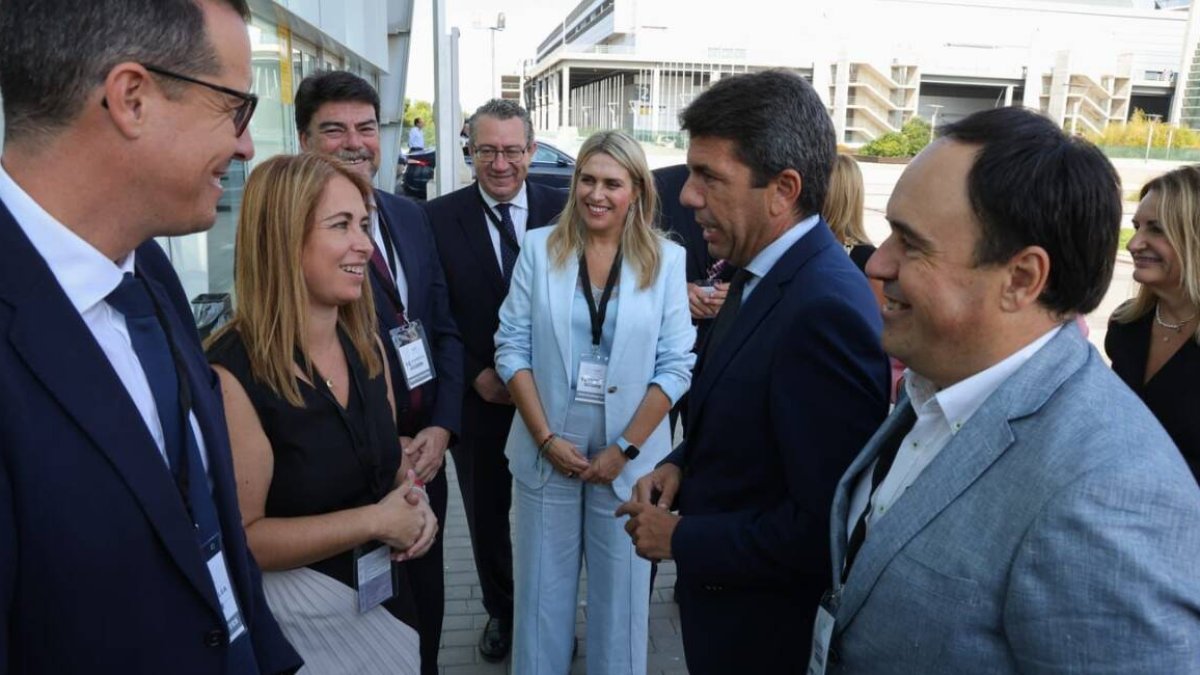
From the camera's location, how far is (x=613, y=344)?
114 inches

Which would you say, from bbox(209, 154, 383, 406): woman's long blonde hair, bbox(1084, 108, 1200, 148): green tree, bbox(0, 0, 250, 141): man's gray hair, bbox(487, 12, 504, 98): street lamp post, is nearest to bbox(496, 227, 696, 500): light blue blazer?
bbox(209, 154, 383, 406): woman's long blonde hair

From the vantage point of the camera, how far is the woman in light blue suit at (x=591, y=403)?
2.93 m

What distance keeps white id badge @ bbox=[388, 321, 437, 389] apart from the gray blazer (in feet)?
5.69

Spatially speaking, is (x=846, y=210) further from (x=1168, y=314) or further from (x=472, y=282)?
(x=472, y=282)

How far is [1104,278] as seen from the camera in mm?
1211

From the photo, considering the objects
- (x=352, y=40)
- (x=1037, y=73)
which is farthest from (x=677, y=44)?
(x=352, y=40)

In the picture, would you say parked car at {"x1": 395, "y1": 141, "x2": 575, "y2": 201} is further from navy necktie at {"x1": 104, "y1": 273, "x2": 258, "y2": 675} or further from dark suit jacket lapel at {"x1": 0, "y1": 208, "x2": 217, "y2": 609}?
dark suit jacket lapel at {"x1": 0, "y1": 208, "x2": 217, "y2": 609}

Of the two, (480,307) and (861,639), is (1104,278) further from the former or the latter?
(480,307)

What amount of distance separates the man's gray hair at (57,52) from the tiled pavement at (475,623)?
277 cm

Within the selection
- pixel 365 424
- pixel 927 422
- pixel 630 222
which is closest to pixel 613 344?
pixel 630 222

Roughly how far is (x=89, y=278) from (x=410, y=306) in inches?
70.2

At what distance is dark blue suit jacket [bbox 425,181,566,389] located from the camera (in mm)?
Result: 3514

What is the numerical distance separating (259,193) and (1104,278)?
1.91m

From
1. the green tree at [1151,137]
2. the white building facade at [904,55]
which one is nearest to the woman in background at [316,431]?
the green tree at [1151,137]
